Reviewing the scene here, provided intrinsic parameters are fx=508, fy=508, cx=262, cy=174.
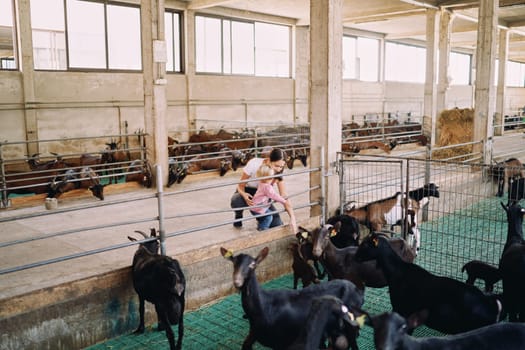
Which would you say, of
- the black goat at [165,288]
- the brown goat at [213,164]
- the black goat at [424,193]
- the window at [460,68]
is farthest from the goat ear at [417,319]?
the window at [460,68]

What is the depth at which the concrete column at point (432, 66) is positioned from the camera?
57.5 feet

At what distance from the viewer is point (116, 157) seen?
13.8 metres

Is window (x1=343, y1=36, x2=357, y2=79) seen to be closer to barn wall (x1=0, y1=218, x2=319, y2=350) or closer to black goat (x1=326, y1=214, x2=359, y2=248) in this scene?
black goat (x1=326, y1=214, x2=359, y2=248)

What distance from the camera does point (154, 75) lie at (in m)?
9.93

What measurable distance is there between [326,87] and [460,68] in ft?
108

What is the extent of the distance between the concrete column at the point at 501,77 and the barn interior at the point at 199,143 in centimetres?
8

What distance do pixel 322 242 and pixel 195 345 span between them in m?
Answer: 1.71

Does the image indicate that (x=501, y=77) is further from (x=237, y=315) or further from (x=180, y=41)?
(x=237, y=315)

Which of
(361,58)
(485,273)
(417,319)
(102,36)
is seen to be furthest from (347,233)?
(361,58)

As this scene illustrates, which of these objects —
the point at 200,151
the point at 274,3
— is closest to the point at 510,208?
the point at 200,151

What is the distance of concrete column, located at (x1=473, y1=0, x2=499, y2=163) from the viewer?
1238 centimetres

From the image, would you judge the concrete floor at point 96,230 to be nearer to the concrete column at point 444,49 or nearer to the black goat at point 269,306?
the black goat at point 269,306

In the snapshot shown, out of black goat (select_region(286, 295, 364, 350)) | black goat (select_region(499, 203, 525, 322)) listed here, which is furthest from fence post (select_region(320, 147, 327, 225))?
black goat (select_region(286, 295, 364, 350))

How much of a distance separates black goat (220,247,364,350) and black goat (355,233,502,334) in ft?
2.12
